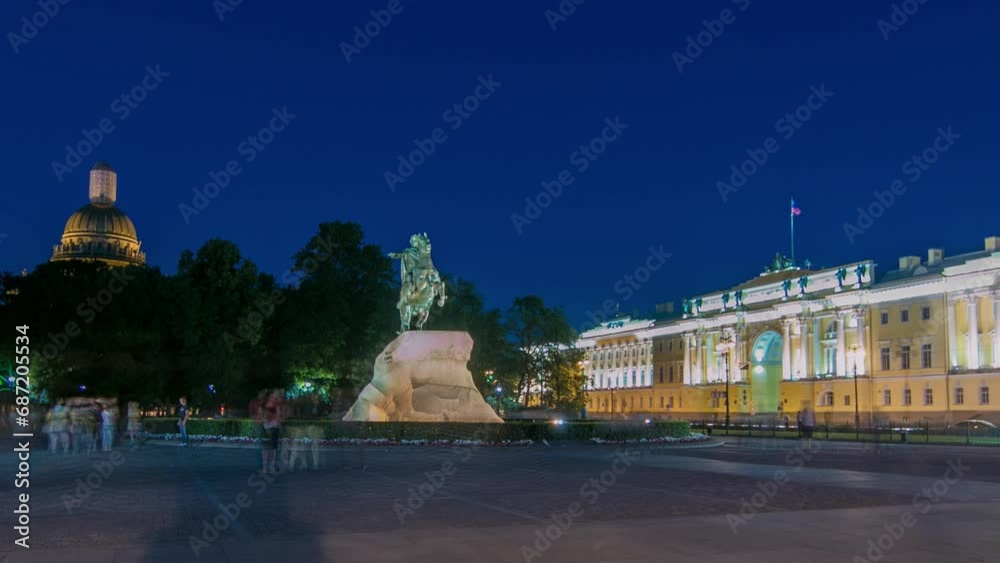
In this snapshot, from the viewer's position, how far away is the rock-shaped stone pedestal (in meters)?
35.8

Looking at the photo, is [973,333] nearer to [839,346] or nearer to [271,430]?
[839,346]

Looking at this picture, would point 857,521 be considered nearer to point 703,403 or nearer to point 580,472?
point 580,472

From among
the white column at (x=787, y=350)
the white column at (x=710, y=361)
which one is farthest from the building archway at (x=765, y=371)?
the white column at (x=710, y=361)

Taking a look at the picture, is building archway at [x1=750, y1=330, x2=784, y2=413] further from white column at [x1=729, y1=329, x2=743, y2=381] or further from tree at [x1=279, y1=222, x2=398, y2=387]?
tree at [x1=279, y1=222, x2=398, y2=387]

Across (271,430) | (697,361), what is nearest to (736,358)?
(697,361)

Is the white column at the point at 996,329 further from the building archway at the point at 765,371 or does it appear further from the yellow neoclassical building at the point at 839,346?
the building archway at the point at 765,371

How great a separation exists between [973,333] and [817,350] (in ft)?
68.7

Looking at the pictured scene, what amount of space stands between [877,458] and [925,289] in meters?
60.4

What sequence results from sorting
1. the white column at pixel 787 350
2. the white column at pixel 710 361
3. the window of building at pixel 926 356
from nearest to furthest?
the window of building at pixel 926 356, the white column at pixel 787 350, the white column at pixel 710 361

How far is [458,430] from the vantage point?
107 ft

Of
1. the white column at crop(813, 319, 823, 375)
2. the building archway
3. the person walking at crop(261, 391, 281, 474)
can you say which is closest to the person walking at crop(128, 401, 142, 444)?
the person walking at crop(261, 391, 281, 474)

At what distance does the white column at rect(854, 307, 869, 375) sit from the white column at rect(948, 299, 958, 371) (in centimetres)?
1003

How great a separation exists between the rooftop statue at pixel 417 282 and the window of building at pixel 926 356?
61.4 metres

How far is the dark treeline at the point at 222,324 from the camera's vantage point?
184ft
